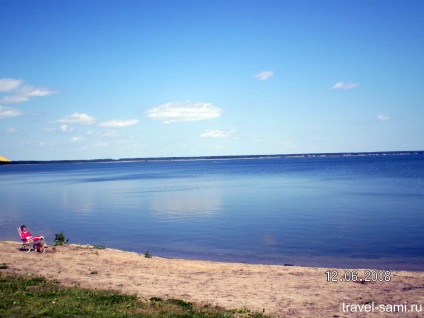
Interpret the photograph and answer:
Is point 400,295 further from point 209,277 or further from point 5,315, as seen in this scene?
point 5,315

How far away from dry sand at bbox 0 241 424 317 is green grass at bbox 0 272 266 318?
0.93 metres

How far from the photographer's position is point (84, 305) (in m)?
9.88

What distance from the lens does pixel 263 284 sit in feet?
44.4

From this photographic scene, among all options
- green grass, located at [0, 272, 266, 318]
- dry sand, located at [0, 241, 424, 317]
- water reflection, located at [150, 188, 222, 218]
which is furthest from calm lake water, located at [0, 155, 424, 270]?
green grass, located at [0, 272, 266, 318]

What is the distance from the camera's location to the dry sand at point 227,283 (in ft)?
36.7

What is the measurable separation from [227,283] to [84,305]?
5519 mm

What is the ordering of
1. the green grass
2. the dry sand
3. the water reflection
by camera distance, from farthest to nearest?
1. the water reflection
2. the dry sand
3. the green grass

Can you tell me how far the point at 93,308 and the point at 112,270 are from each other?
20.5ft

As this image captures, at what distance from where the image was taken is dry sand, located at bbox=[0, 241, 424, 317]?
11.2 meters

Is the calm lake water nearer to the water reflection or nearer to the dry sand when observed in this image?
the water reflection

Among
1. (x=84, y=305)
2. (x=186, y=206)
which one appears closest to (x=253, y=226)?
(x=186, y=206)

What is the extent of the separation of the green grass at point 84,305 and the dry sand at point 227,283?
0.93 metres

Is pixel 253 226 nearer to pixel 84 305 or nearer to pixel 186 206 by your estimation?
pixel 186 206

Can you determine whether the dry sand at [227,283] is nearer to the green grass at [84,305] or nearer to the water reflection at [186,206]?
the green grass at [84,305]
